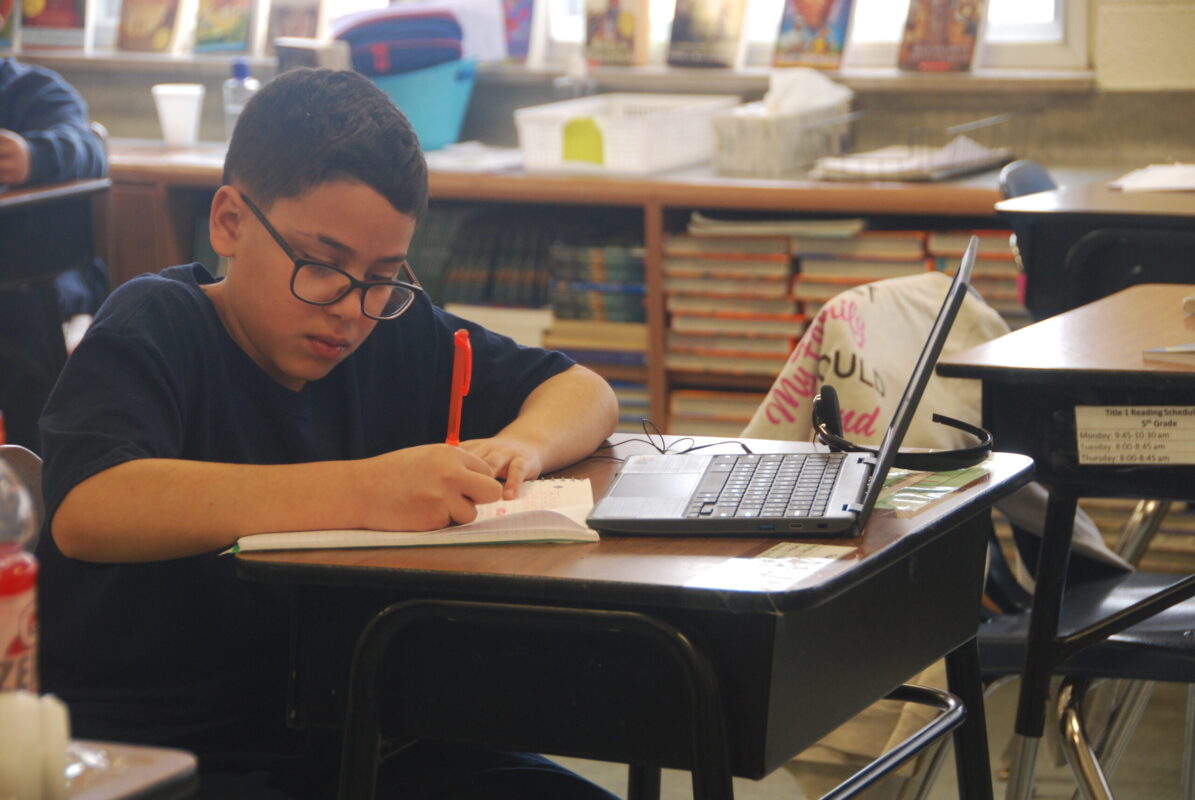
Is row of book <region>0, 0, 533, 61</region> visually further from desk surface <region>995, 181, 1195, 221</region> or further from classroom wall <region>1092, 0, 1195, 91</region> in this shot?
desk surface <region>995, 181, 1195, 221</region>

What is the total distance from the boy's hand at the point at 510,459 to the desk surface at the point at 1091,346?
0.49 m

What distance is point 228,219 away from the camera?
4.45ft

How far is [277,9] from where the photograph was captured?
4.17m

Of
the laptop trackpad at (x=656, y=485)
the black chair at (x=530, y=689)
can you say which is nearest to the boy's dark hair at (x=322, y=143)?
the laptop trackpad at (x=656, y=485)

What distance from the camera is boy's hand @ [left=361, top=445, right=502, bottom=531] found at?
3.67ft

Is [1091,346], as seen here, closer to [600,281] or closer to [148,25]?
[600,281]

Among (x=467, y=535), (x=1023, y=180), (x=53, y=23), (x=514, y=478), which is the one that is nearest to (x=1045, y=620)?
(x=514, y=478)

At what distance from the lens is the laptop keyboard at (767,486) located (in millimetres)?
1140

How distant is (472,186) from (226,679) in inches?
86.7

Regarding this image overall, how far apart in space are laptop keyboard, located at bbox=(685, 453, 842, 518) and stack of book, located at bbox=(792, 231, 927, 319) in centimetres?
181

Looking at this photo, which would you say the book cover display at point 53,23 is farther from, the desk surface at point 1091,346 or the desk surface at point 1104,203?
the desk surface at point 1091,346

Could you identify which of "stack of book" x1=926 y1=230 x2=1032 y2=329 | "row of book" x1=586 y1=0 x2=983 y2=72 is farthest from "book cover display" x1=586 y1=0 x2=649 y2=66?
"stack of book" x1=926 y1=230 x2=1032 y2=329

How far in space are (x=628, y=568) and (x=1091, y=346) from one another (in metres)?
0.85

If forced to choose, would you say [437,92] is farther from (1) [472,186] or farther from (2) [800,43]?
(2) [800,43]
